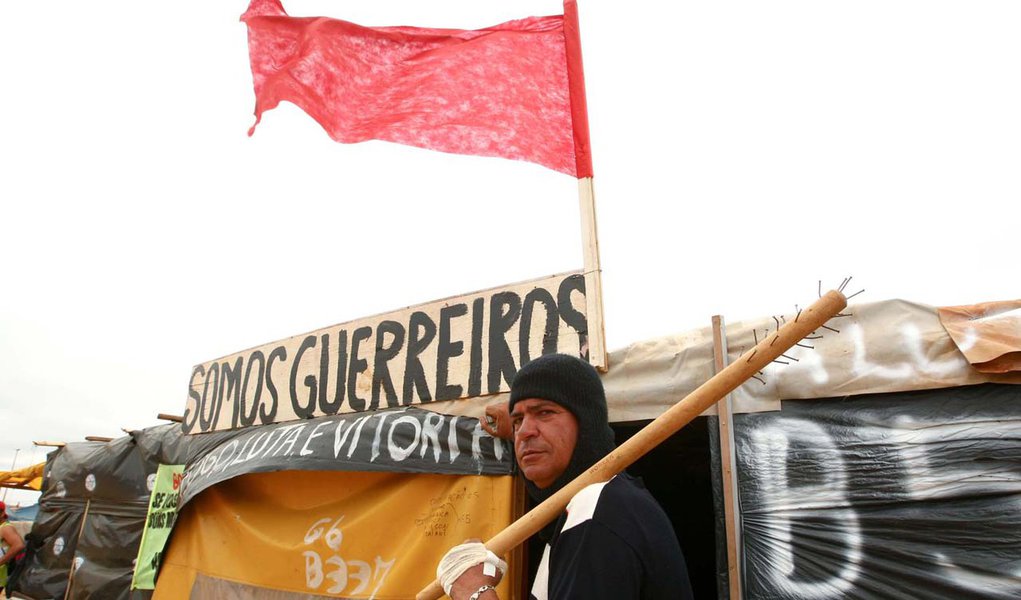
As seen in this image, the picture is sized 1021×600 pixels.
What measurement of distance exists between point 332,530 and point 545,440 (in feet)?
8.97

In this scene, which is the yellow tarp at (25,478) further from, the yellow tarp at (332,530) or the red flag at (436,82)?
the red flag at (436,82)

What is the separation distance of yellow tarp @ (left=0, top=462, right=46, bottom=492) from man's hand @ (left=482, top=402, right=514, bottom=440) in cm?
1336

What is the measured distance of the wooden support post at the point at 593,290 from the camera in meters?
3.27

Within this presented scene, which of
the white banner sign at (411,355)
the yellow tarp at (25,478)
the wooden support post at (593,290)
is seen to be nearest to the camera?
the wooden support post at (593,290)

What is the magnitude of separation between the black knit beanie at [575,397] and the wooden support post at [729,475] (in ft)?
3.18

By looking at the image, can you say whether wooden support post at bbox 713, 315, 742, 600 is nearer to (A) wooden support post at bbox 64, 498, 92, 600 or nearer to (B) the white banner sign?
(B) the white banner sign

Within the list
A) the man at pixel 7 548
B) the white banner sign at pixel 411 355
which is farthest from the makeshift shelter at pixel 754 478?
the man at pixel 7 548

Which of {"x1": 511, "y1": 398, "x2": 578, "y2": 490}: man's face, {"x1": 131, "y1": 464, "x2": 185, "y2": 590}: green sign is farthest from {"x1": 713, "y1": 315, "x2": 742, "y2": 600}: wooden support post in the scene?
{"x1": 131, "y1": 464, "x2": 185, "y2": 590}: green sign

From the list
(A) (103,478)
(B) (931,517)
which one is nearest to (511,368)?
(B) (931,517)

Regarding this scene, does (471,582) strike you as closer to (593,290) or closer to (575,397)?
(575,397)

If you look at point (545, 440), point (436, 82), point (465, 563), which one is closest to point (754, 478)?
point (545, 440)

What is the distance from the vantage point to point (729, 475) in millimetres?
Result: 2754

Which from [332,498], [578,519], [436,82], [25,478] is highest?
[436,82]

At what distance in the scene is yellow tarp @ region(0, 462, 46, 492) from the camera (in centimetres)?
1231
